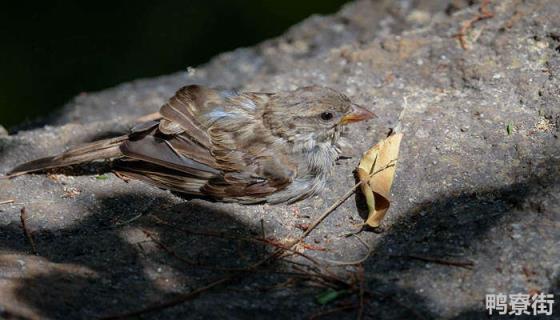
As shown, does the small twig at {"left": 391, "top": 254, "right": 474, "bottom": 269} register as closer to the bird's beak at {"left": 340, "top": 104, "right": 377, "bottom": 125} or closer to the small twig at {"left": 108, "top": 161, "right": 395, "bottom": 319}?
the small twig at {"left": 108, "top": 161, "right": 395, "bottom": 319}

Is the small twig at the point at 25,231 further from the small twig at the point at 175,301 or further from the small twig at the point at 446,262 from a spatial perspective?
the small twig at the point at 446,262

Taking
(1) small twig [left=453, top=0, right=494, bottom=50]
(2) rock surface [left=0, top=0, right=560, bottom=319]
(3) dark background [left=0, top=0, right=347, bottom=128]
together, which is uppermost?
(2) rock surface [left=0, top=0, right=560, bottom=319]

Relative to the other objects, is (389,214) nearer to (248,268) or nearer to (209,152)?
(248,268)

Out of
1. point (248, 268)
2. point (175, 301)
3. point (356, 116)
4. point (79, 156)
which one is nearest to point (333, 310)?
point (248, 268)

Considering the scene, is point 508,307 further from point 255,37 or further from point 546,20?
point 255,37

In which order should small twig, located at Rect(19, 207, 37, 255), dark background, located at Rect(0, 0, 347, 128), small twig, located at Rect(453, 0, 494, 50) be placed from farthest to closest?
dark background, located at Rect(0, 0, 347, 128) → small twig, located at Rect(453, 0, 494, 50) → small twig, located at Rect(19, 207, 37, 255)

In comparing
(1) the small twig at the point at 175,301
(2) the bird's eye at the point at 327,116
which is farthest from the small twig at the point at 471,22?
(1) the small twig at the point at 175,301

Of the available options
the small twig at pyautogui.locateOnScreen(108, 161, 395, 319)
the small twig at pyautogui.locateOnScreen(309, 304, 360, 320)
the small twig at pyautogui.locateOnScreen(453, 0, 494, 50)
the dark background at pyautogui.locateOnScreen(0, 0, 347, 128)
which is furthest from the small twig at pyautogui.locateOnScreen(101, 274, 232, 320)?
the dark background at pyautogui.locateOnScreen(0, 0, 347, 128)
